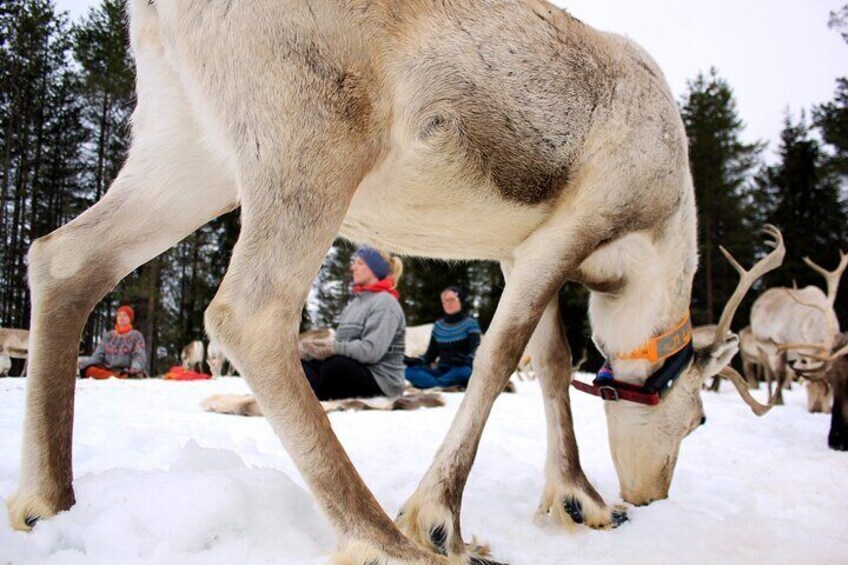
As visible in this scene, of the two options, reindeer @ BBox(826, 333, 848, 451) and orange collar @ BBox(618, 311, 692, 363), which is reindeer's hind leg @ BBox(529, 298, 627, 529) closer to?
orange collar @ BBox(618, 311, 692, 363)

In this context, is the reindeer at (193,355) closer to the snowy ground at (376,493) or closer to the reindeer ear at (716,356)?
the snowy ground at (376,493)

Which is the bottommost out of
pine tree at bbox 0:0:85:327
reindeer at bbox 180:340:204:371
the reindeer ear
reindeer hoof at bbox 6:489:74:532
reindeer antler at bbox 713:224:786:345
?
reindeer at bbox 180:340:204:371

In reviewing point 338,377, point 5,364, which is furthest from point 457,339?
point 5,364

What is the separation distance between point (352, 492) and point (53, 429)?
3.76 ft

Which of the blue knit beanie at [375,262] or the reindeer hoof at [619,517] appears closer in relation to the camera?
the reindeer hoof at [619,517]

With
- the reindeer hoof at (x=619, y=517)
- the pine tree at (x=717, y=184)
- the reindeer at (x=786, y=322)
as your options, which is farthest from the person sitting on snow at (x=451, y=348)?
the pine tree at (x=717, y=184)

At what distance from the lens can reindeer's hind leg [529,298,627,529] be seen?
9.21 ft

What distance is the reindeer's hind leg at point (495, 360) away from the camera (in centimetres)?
214

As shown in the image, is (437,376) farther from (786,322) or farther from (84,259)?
(786,322)

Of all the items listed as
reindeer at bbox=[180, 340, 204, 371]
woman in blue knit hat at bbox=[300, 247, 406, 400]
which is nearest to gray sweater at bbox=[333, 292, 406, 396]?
woman in blue knit hat at bbox=[300, 247, 406, 400]

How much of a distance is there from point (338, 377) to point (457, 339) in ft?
9.18

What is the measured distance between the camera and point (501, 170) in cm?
233

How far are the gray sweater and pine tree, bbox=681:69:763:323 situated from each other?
2380 cm

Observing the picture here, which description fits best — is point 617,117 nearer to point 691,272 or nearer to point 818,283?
point 691,272
